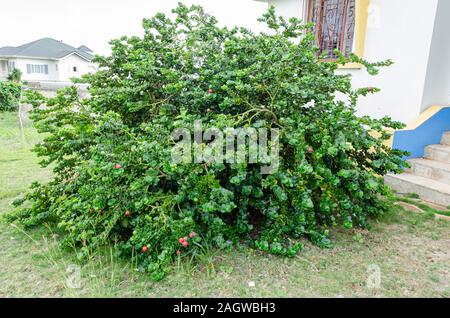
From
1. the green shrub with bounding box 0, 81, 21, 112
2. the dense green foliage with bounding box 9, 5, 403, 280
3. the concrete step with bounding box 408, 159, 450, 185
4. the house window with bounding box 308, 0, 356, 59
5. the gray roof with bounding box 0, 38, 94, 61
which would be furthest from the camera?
the gray roof with bounding box 0, 38, 94, 61

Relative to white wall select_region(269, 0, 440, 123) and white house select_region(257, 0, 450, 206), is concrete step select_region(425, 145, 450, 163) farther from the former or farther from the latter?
white wall select_region(269, 0, 440, 123)

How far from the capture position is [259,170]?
2.66 meters

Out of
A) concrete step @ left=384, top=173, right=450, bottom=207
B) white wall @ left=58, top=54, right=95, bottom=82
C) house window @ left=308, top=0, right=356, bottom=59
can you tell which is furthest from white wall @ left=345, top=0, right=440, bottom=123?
white wall @ left=58, top=54, right=95, bottom=82

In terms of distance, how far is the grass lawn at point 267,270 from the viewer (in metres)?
2.20

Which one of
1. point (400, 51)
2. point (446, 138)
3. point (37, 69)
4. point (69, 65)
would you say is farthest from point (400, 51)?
point (37, 69)

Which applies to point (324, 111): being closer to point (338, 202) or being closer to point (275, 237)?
point (338, 202)

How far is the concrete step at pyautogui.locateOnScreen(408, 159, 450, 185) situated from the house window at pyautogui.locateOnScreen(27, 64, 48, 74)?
3565 centimetres

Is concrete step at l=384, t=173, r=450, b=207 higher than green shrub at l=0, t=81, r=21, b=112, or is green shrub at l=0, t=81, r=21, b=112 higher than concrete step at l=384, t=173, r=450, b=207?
green shrub at l=0, t=81, r=21, b=112

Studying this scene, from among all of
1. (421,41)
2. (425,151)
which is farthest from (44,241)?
(421,41)

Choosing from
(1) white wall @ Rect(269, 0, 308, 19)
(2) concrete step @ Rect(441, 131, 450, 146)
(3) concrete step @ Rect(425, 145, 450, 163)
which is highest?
(1) white wall @ Rect(269, 0, 308, 19)

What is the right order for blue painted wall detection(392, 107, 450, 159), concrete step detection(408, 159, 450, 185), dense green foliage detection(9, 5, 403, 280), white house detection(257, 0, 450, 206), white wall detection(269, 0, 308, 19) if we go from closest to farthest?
1. dense green foliage detection(9, 5, 403, 280)
2. concrete step detection(408, 159, 450, 185)
3. white house detection(257, 0, 450, 206)
4. blue painted wall detection(392, 107, 450, 159)
5. white wall detection(269, 0, 308, 19)

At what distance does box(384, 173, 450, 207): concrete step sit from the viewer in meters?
3.58
